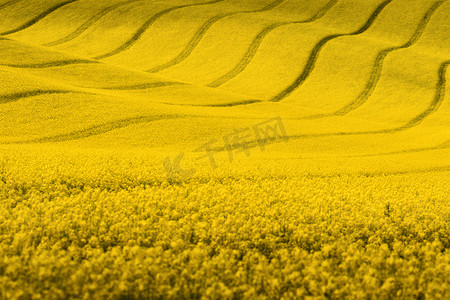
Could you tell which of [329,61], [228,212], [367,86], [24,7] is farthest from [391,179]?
[24,7]

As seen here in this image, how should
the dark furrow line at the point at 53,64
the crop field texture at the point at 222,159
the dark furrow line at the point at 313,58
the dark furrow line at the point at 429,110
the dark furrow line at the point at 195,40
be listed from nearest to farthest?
the crop field texture at the point at 222,159 → the dark furrow line at the point at 429,110 → the dark furrow line at the point at 53,64 → the dark furrow line at the point at 313,58 → the dark furrow line at the point at 195,40

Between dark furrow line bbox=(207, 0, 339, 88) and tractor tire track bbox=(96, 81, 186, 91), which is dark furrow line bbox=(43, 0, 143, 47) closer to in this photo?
dark furrow line bbox=(207, 0, 339, 88)

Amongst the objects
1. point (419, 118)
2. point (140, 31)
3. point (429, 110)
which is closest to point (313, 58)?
point (429, 110)

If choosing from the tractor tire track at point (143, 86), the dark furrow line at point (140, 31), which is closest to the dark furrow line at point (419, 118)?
the tractor tire track at point (143, 86)

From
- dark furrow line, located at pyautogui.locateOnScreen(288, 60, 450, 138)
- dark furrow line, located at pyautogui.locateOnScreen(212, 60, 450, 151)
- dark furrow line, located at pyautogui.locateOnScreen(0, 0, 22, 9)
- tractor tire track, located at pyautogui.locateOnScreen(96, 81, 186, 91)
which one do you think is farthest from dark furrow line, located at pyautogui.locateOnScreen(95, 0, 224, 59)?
dark furrow line, located at pyautogui.locateOnScreen(288, 60, 450, 138)

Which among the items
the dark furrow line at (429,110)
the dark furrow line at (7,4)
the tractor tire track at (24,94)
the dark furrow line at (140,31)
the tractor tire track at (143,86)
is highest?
the dark furrow line at (7,4)

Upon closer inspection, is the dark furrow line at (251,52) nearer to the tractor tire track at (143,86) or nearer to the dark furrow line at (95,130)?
the tractor tire track at (143,86)
